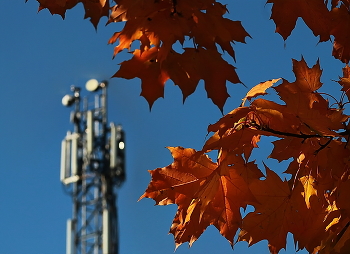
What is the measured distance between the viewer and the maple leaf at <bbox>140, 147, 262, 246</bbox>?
129 centimetres

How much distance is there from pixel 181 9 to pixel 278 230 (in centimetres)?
60

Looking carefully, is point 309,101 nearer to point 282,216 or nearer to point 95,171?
point 282,216

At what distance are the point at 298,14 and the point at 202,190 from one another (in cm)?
55

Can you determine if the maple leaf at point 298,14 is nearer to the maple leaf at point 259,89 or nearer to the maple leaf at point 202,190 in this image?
the maple leaf at point 259,89

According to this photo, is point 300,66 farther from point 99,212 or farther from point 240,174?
point 99,212

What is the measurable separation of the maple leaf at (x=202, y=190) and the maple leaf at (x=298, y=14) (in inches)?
15.9

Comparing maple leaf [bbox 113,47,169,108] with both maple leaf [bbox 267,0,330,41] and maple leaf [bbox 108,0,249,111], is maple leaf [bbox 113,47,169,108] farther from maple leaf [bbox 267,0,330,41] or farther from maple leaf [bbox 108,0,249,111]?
maple leaf [bbox 267,0,330,41]

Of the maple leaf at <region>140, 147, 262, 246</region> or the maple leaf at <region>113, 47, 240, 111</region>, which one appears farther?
the maple leaf at <region>113, 47, 240, 111</region>

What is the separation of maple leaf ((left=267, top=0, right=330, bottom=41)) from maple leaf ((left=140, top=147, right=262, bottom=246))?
40 cm

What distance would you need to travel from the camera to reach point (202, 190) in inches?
50.8

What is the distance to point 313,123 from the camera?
1.21 m

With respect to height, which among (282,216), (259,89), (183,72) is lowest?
(282,216)

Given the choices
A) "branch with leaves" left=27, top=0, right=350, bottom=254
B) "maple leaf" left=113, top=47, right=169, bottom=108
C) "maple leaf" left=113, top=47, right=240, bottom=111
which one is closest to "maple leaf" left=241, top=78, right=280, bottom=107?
"branch with leaves" left=27, top=0, right=350, bottom=254

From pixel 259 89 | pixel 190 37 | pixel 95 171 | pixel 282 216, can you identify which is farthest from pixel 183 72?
pixel 95 171
